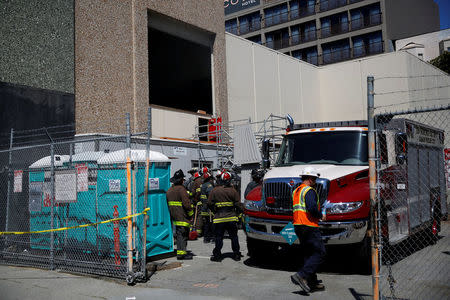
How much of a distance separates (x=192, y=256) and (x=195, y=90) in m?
14.5

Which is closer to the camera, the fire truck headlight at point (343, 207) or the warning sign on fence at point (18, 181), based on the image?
the fire truck headlight at point (343, 207)

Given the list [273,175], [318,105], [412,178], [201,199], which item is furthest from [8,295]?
[318,105]

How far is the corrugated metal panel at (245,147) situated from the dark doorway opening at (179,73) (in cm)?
674

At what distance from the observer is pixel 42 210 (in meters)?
9.77

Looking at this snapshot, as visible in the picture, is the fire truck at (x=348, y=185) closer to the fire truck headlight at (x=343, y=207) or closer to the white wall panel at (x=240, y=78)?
the fire truck headlight at (x=343, y=207)

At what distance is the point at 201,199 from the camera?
12.3 metres

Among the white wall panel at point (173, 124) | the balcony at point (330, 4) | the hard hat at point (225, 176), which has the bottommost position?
the hard hat at point (225, 176)

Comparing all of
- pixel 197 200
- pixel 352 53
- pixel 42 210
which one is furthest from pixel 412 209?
pixel 352 53

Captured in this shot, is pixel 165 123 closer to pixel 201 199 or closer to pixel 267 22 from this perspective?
pixel 201 199

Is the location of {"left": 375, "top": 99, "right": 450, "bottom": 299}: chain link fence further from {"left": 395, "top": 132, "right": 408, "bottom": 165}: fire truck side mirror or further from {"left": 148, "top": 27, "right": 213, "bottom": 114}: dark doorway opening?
{"left": 148, "top": 27, "right": 213, "bottom": 114}: dark doorway opening

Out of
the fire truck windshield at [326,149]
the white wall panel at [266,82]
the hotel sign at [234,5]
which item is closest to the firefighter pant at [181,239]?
the fire truck windshield at [326,149]

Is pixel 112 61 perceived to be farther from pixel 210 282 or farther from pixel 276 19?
pixel 276 19

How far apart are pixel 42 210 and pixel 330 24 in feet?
158

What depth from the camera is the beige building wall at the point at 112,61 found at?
16.0 meters
